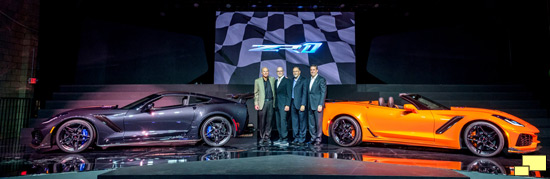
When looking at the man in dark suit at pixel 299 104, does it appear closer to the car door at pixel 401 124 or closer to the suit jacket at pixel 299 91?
the suit jacket at pixel 299 91

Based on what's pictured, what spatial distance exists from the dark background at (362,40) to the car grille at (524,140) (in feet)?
20.2

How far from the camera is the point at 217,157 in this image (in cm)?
412

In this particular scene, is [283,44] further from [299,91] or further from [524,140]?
[524,140]

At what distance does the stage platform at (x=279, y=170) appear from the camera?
296cm

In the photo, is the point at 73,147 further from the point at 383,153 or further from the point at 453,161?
the point at 453,161

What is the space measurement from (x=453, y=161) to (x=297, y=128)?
2.54 m

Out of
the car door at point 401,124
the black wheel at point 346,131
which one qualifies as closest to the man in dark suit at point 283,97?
the black wheel at point 346,131

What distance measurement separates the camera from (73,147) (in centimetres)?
466

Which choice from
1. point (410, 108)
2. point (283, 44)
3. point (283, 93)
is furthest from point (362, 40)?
point (410, 108)

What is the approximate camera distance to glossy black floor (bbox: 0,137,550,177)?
3.56 meters

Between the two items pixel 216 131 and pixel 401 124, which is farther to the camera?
pixel 216 131

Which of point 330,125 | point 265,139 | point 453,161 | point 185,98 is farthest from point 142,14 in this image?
point 453,161

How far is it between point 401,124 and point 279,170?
254 cm

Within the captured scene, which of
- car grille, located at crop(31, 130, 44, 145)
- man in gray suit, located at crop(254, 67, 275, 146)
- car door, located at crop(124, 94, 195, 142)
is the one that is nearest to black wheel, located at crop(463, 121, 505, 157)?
man in gray suit, located at crop(254, 67, 275, 146)
